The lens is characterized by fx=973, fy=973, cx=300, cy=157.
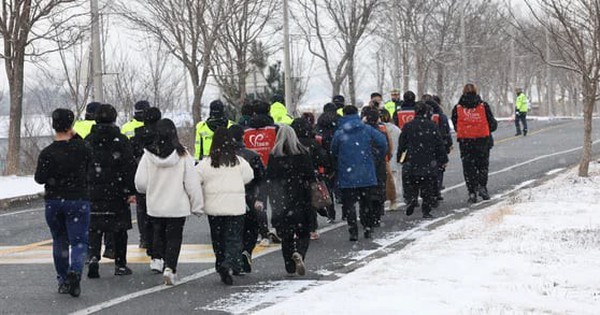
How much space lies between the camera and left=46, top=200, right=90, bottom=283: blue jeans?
928 centimetres

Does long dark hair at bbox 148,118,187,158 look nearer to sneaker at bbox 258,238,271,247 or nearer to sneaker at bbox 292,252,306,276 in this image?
sneaker at bbox 292,252,306,276

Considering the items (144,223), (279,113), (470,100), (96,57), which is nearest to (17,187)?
(96,57)

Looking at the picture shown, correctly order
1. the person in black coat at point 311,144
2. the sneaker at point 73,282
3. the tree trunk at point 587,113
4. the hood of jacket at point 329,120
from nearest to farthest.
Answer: the sneaker at point 73,282 < the person in black coat at point 311,144 < the hood of jacket at point 329,120 < the tree trunk at point 587,113

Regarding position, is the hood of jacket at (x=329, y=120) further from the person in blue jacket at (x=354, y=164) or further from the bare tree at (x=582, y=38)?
the bare tree at (x=582, y=38)

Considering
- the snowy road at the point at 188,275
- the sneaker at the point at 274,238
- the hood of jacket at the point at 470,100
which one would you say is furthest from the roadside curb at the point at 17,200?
the hood of jacket at the point at 470,100

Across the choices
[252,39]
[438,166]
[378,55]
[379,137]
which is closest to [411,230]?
→ [379,137]

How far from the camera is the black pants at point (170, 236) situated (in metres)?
9.66

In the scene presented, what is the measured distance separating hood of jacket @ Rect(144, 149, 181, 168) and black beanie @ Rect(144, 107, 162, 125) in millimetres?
635

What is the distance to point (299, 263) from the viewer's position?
9.87m

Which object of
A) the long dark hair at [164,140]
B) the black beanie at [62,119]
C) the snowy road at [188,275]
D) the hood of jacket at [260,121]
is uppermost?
the black beanie at [62,119]

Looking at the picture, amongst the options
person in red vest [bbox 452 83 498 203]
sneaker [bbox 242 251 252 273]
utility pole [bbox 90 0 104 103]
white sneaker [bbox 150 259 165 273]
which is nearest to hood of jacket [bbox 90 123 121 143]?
white sneaker [bbox 150 259 165 273]

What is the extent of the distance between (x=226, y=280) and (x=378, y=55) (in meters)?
63.6

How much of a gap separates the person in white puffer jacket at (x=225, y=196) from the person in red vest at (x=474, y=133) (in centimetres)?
698

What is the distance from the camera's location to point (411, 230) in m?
13.4
